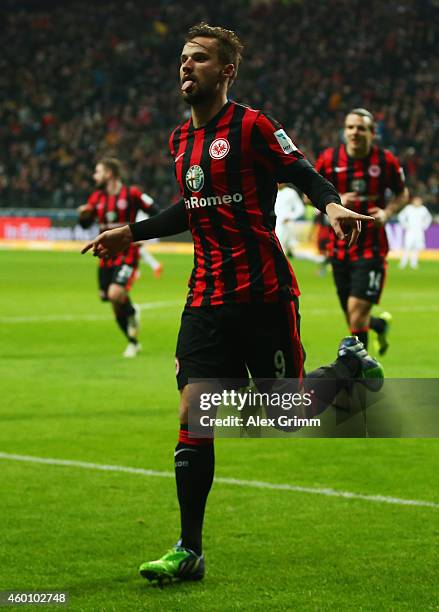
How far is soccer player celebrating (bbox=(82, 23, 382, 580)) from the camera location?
17.4 ft

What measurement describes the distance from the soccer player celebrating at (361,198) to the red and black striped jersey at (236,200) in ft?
17.7

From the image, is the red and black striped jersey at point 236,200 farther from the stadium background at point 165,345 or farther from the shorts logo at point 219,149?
the stadium background at point 165,345

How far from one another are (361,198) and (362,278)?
72 cm

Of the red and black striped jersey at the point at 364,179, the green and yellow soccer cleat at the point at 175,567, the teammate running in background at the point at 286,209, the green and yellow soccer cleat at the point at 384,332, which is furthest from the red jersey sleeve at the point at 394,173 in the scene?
the teammate running in background at the point at 286,209

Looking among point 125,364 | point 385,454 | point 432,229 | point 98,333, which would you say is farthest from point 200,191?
point 432,229

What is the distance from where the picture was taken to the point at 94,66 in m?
48.8

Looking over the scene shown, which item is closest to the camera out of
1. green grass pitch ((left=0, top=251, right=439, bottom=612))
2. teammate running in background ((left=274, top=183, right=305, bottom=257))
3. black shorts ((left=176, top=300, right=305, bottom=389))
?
green grass pitch ((left=0, top=251, right=439, bottom=612))

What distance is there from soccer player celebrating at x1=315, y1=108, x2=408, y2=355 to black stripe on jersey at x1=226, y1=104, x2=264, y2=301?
5.43 meters

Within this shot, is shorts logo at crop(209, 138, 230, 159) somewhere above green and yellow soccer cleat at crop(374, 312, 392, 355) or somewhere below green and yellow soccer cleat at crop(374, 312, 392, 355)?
above

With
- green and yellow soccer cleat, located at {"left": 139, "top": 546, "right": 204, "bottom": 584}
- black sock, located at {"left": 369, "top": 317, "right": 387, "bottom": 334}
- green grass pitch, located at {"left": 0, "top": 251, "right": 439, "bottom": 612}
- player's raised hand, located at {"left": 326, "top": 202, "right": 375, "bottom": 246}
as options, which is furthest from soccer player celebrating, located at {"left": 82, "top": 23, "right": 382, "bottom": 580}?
black sock, located at {"left": 369, "top": 317, "right": 387, "bottom": 334}

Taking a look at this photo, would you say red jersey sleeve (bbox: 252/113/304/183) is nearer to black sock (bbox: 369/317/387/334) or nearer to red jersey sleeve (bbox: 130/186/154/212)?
black sock (bbox: 369/317/387/334)

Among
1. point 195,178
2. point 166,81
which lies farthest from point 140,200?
point 166,81

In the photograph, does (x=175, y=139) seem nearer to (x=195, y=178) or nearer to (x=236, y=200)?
(x=195, y=178)

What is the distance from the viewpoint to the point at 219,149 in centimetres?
535
